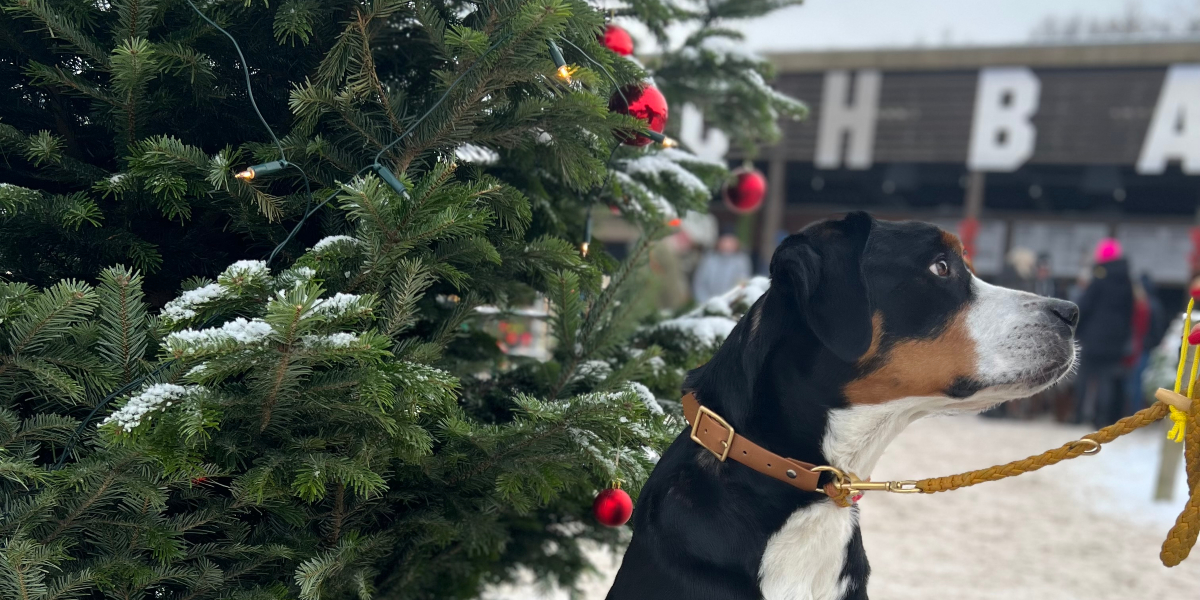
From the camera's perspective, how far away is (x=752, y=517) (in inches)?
73.3

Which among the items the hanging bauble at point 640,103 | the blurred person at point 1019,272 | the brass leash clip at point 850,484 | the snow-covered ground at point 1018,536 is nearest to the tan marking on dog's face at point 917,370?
the brass leash clip at point 850,484

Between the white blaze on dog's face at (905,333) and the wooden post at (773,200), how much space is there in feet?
41.3

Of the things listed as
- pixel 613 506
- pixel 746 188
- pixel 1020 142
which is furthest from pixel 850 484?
pixel 1020 142

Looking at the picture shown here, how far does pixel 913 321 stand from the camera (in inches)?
80.2

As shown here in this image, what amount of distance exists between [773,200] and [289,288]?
13985mm

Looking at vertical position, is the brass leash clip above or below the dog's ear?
below

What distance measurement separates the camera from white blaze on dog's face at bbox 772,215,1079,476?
6.45ft

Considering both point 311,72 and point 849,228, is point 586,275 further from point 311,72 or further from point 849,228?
point 311,72

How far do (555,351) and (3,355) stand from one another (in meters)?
1.26

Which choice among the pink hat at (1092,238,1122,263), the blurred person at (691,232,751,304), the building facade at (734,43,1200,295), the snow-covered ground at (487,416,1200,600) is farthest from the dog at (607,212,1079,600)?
the building facade at (734,43,1200,295)

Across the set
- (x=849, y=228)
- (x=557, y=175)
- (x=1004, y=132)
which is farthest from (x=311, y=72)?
(x=1004, y=132)

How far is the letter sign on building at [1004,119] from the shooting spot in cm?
1280

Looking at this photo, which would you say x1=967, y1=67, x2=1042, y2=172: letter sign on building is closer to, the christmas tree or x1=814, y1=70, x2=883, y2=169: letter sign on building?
x1=814, y1=70, x2=883, y2=169: letter sign on building

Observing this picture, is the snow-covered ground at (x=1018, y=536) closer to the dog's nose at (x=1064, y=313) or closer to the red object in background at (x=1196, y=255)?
the dog's nose at (x=1064, y=313)
